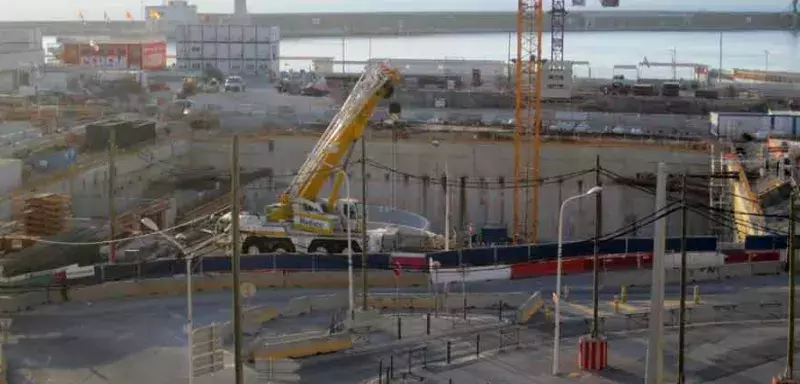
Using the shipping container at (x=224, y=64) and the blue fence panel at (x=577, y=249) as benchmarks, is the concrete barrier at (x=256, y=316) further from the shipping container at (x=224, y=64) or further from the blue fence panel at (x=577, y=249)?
the shipping container at (x=224, y=64)

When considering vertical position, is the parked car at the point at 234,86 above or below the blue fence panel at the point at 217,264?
above

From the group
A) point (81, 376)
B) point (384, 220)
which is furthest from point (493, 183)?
point (81, 376)

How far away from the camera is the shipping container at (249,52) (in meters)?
51.3

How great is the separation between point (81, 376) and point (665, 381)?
6448 millimetres

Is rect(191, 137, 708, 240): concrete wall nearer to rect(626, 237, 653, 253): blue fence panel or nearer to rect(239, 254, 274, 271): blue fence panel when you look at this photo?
rect(626, 237, 653, 253): blue fence panel

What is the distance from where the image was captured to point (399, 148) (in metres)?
27.4

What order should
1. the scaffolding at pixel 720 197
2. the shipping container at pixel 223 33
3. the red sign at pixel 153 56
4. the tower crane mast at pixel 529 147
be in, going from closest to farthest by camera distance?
1. the scaffolding at pixel 720 197
2. the tower crane mast at pixel 529 147
3. the shipping container at pixel 223 33
4. the red sign at pixel 153 56

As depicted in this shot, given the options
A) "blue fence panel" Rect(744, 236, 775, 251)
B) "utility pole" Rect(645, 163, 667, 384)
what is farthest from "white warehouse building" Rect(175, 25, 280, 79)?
"utility pole" Rect(645, 163, 667, 384)

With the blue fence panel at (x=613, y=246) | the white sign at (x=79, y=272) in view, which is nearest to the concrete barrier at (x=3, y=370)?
the white sign at (x=79, y=272)

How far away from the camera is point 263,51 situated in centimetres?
5134

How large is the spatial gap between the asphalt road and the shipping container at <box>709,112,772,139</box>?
44.7 feet

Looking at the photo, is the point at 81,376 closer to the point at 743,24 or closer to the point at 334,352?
the point at 334,352

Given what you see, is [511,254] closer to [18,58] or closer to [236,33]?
[18,58]

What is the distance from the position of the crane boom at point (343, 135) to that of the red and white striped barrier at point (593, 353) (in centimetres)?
819
